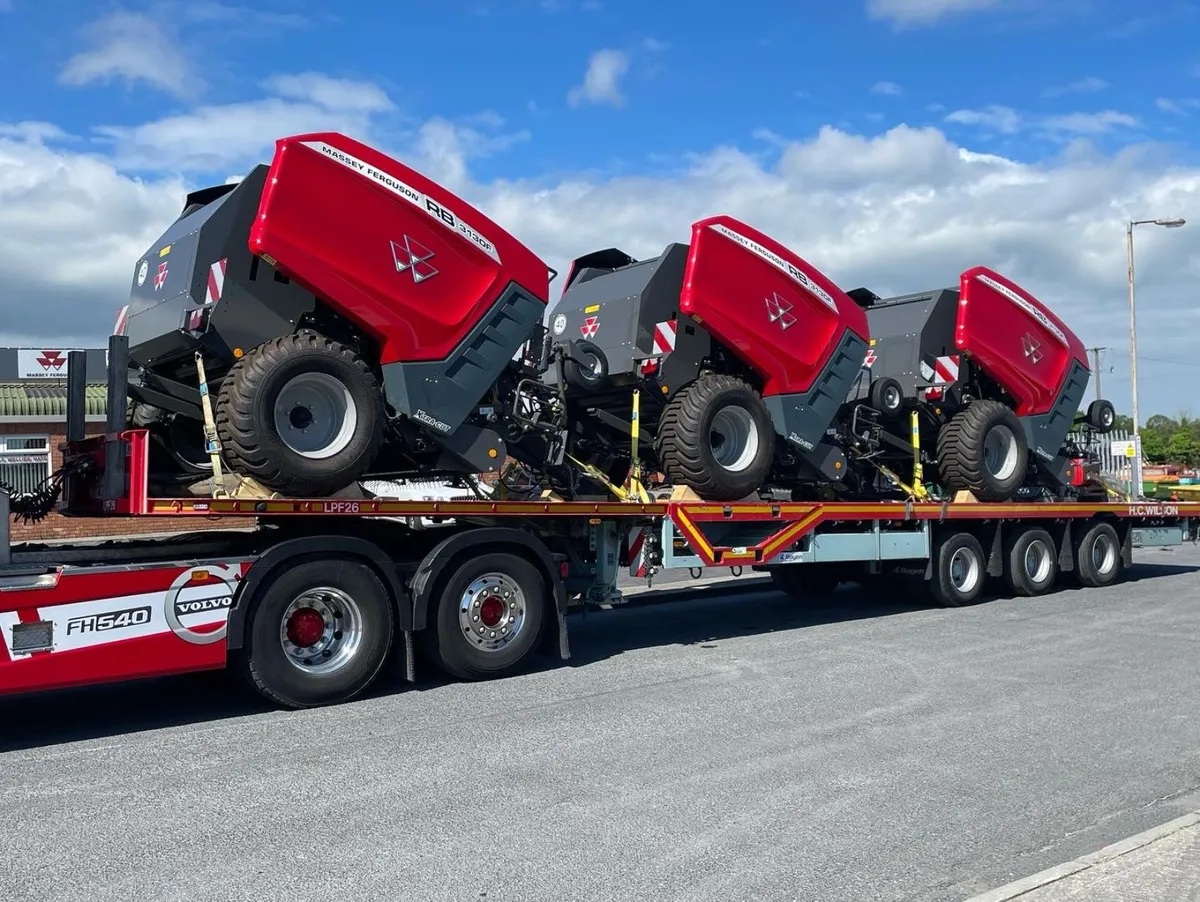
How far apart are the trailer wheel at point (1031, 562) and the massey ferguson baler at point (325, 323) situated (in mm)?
7680

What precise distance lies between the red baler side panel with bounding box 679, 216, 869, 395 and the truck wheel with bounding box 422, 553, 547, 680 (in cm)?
320

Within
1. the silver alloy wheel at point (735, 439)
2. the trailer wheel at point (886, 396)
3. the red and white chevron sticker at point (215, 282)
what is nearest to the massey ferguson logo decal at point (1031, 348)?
the trailer wheel at point (886, 396)

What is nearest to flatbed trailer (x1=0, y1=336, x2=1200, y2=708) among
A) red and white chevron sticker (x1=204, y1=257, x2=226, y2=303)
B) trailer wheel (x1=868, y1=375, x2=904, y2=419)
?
red and white chevron sticker (x1=204, y1=257, x2=226, y2=303)

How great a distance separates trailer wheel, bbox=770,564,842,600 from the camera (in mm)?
13789

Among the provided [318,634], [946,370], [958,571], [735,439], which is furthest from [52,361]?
[958,571]

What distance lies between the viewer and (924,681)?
27.3 feet

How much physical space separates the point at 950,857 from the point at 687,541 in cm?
569

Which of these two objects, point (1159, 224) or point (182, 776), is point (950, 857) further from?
point (1159, 224)

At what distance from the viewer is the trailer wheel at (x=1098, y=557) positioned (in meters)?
14.9

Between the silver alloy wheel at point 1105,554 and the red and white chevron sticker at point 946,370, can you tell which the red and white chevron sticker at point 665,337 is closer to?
the red and white chevron sticker at point 946,370

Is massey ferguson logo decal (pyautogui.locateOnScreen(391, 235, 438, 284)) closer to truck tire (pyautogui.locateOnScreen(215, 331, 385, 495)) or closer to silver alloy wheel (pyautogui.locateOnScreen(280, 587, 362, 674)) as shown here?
truck tire (pyautogui.locateOnScreen(215, 331, 385, 495))

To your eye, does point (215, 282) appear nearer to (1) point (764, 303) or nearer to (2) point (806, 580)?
(1) point (764, 303)

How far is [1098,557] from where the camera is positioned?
15.2m

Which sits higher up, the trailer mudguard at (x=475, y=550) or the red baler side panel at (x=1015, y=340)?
the red baler side panel at (x=1015, y=340)
